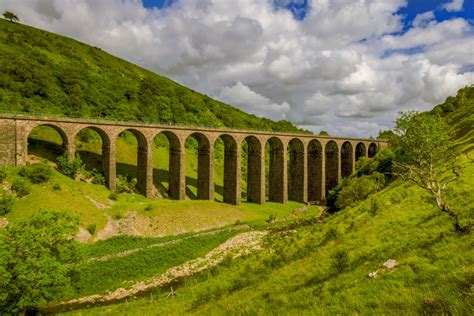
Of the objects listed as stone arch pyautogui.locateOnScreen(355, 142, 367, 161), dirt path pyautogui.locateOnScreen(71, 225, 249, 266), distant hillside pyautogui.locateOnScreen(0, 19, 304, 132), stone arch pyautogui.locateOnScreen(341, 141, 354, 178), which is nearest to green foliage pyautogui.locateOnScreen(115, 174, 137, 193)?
dirt path pyautogui.locateOnScreen(71, 225, 249, 266)

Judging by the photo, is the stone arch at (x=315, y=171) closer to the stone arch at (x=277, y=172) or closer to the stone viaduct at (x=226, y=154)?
the stone viaduct at (x=226, y=154)

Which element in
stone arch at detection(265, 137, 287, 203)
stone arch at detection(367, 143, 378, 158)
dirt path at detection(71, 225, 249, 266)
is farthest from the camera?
stone arch at detection(367, 143, 378, 158)

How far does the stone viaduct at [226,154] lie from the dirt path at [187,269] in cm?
2301

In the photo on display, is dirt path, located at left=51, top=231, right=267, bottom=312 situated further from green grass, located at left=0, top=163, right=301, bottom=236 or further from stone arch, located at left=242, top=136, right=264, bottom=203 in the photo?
stone arch, located at left=242, top=136, right=264, bottom=203

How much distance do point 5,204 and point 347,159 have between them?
294ft

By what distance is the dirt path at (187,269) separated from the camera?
28888 millimetres

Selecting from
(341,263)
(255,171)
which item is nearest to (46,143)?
(255,171)

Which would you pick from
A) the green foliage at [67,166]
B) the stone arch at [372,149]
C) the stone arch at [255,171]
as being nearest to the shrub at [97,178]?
the green foliage at [67,166]

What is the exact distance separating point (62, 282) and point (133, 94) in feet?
320

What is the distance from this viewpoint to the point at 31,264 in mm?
23188

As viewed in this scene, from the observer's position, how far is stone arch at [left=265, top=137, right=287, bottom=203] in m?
80.1

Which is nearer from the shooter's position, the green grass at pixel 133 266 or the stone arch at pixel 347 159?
the green grass at pixel 133 266

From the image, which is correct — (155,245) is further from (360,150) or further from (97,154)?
(360,150)

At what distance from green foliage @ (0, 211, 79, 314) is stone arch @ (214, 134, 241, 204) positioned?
152 feet
